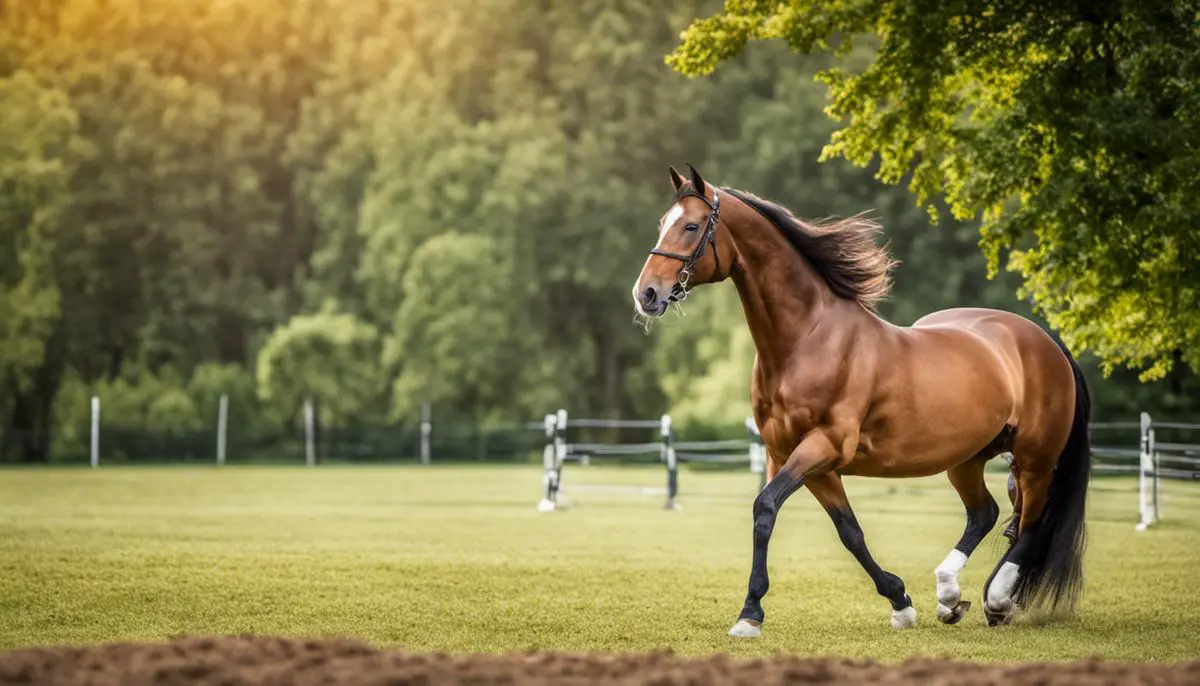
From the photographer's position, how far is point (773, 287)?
8.67 m

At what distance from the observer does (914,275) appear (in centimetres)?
4631

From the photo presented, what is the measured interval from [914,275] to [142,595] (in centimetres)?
3889

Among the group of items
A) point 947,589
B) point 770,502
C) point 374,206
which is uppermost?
point 374,206

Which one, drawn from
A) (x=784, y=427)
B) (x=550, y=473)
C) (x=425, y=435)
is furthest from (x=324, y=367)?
(x=784, y=427)

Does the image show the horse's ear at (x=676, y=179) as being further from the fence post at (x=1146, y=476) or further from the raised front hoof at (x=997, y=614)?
the fence post at (x=1146, y=476)

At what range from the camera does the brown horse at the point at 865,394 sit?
27.5 ft

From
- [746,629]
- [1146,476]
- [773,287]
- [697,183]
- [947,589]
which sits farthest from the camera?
[1146,476]

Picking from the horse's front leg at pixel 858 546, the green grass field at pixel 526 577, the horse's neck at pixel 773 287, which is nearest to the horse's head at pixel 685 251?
the horse's neck at pixel 773 287

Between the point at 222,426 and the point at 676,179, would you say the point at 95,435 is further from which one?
the point at 676,179

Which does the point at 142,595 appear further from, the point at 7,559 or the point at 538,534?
the point at 538,534

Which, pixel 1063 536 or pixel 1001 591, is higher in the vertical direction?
pixel 1063 536

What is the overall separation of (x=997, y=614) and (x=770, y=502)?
204cm

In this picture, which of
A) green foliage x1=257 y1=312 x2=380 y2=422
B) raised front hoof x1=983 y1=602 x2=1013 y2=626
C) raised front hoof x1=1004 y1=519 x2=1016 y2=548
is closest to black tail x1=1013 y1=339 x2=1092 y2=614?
raised front hoof x1=983 y1=602 x2=1013 y2=626

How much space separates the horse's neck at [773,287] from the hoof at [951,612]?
1947 millimetres
